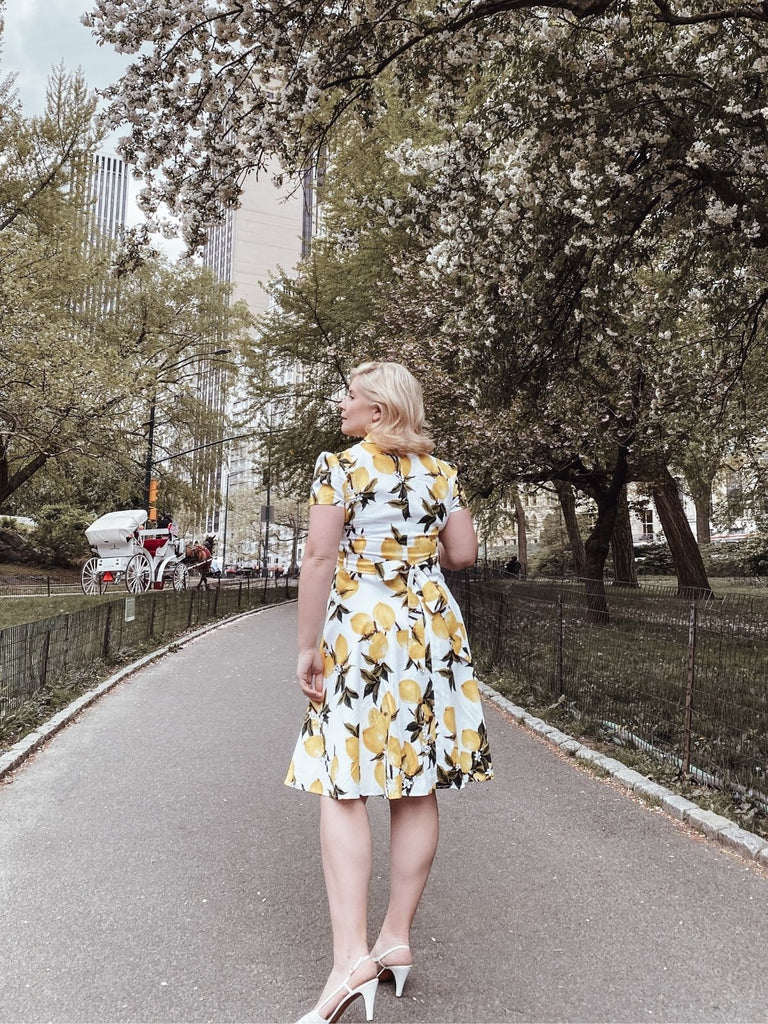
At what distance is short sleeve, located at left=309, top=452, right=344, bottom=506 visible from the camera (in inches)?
109

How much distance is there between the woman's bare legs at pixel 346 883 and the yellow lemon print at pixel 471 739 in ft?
1.42

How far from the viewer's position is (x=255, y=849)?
4.05 metres

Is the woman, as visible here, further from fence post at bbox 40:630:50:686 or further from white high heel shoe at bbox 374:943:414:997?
fence post at bbox 40:630:50:686

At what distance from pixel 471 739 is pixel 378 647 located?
52 centimetres

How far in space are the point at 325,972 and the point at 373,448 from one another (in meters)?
1.85

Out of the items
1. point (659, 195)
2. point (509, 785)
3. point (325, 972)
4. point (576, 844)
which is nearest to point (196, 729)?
point (509, 785)

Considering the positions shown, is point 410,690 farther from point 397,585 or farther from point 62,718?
point 62,718

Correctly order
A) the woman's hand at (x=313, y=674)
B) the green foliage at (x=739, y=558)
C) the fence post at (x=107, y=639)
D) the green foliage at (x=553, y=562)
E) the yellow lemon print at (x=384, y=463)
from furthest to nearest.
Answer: the green foliage at (x=553, y=562) < the green foliage at (x=739, y=558) < the fence post at (x=107, y=639) < the yellow lemon print at (x=384, y=463) < the woman's hand at (x=313, y=674)

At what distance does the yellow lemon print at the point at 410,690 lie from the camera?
2797 mm

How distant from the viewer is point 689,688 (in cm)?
552

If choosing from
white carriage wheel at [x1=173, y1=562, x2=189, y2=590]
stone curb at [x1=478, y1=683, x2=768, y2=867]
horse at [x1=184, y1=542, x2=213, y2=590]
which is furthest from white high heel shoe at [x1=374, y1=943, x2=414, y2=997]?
horse at [x1=184, y1=542, x2=213, y2=590]

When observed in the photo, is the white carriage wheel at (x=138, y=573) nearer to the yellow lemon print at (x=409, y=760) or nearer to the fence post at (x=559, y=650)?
the fence post at (x=559, y=650)

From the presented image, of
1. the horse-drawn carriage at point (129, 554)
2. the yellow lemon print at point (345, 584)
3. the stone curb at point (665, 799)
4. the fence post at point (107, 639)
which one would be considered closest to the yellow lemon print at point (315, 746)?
the yellow lemon print at point (345, 584)

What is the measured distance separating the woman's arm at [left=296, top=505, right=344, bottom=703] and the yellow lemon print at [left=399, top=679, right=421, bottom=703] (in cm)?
28
